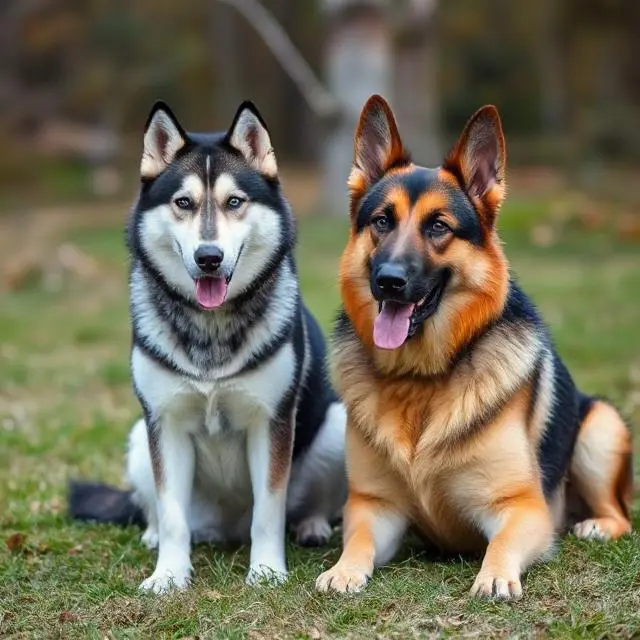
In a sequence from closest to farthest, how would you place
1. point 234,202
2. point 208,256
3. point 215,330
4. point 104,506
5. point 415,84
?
1. point 208,256
2. point 234,202
3. point 215,330
4. point 104,506
5. point 415,84

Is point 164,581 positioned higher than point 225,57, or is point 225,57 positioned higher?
point 225,57

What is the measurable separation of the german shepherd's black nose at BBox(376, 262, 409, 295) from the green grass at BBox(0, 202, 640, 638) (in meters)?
1.17

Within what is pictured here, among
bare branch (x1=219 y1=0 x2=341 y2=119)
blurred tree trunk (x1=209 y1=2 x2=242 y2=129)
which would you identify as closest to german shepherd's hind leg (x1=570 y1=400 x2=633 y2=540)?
bare branch (x1=219 y1=0 x2=341 y2=119)

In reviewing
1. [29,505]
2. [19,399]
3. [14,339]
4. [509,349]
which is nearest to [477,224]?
[509,349]

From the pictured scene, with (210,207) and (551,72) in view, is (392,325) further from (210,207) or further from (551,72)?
(551,72)

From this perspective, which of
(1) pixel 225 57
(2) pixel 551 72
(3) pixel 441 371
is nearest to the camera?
(3) pixel 441 371

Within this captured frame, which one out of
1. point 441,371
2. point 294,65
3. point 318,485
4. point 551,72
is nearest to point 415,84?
point 294,65

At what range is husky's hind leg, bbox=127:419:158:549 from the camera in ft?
16.3

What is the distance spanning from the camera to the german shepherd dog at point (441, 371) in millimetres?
4215

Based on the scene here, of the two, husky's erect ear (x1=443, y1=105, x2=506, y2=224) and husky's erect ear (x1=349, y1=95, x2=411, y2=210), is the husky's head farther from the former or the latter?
husky's erect ear (x1=443, y1=105, x2=506, y2=224)

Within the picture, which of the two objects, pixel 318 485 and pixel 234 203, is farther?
pixel 318 485

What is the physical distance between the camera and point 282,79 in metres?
39.7

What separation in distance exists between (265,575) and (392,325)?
1.21m

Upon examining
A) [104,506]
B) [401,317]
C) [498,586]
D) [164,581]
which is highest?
[401,317]
